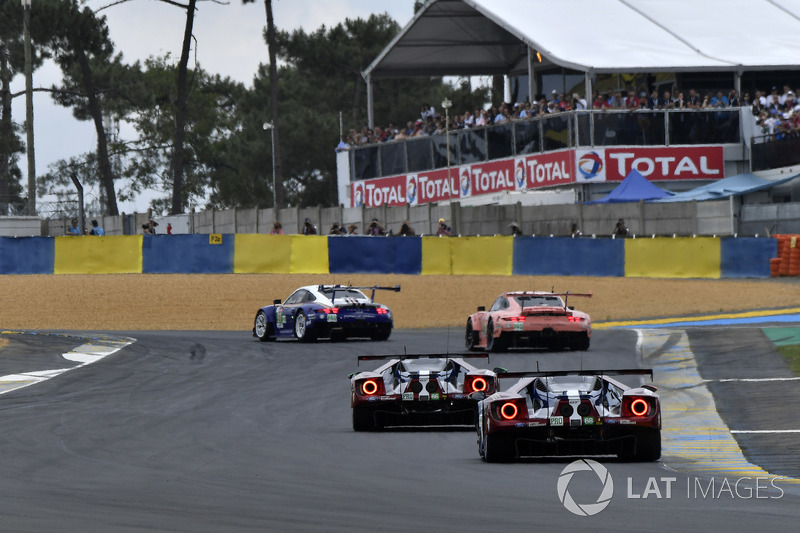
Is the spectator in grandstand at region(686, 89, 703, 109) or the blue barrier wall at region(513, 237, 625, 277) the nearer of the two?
the blue barrier wall at region(513, 237, 625, 277)

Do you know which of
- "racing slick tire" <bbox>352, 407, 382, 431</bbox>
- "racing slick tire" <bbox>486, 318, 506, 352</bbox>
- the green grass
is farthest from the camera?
"racing slick tire" <bbox>486, 318, 506, 352</bbox>

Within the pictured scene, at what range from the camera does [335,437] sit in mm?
13820

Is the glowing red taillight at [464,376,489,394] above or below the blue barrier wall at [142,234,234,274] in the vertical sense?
below

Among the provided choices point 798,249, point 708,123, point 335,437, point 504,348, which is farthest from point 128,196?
point 335,437

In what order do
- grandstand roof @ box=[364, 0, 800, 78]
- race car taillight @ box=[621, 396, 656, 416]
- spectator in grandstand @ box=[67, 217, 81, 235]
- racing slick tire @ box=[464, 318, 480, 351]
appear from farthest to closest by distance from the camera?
1. grandstand roof @ box=[364, 0, 800, 78]
2. spectator in grandstand @ box=[67, 217, 81, 235]
3. racing slick tire @ box=[464, 318, 480, 351]
4. race car taillight @ box=[621, 396, 656, 416]

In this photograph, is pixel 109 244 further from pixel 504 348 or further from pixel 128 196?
pixel 128 196

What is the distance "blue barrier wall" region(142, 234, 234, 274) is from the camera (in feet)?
130


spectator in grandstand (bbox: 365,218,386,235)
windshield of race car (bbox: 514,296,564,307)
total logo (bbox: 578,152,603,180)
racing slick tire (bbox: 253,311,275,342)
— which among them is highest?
total logo (bbox: 578,152,603,180)

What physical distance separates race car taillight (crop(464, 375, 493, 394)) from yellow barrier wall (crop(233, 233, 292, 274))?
25668 mm

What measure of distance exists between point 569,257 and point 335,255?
6.40 metres

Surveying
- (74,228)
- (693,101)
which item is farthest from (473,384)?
(693,101)

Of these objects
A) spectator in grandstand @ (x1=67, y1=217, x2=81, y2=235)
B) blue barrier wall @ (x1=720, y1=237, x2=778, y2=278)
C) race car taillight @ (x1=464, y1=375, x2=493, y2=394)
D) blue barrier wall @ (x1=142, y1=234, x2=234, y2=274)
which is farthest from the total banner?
race car taillight @ (x1=464, y1=375, x2=493, y2=394)

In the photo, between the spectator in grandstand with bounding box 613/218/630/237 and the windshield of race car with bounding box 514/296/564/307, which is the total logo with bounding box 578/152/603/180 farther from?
the windshield of race car with bounding box 514/296/564/307

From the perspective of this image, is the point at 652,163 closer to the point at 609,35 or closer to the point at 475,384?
the point at 609,35
